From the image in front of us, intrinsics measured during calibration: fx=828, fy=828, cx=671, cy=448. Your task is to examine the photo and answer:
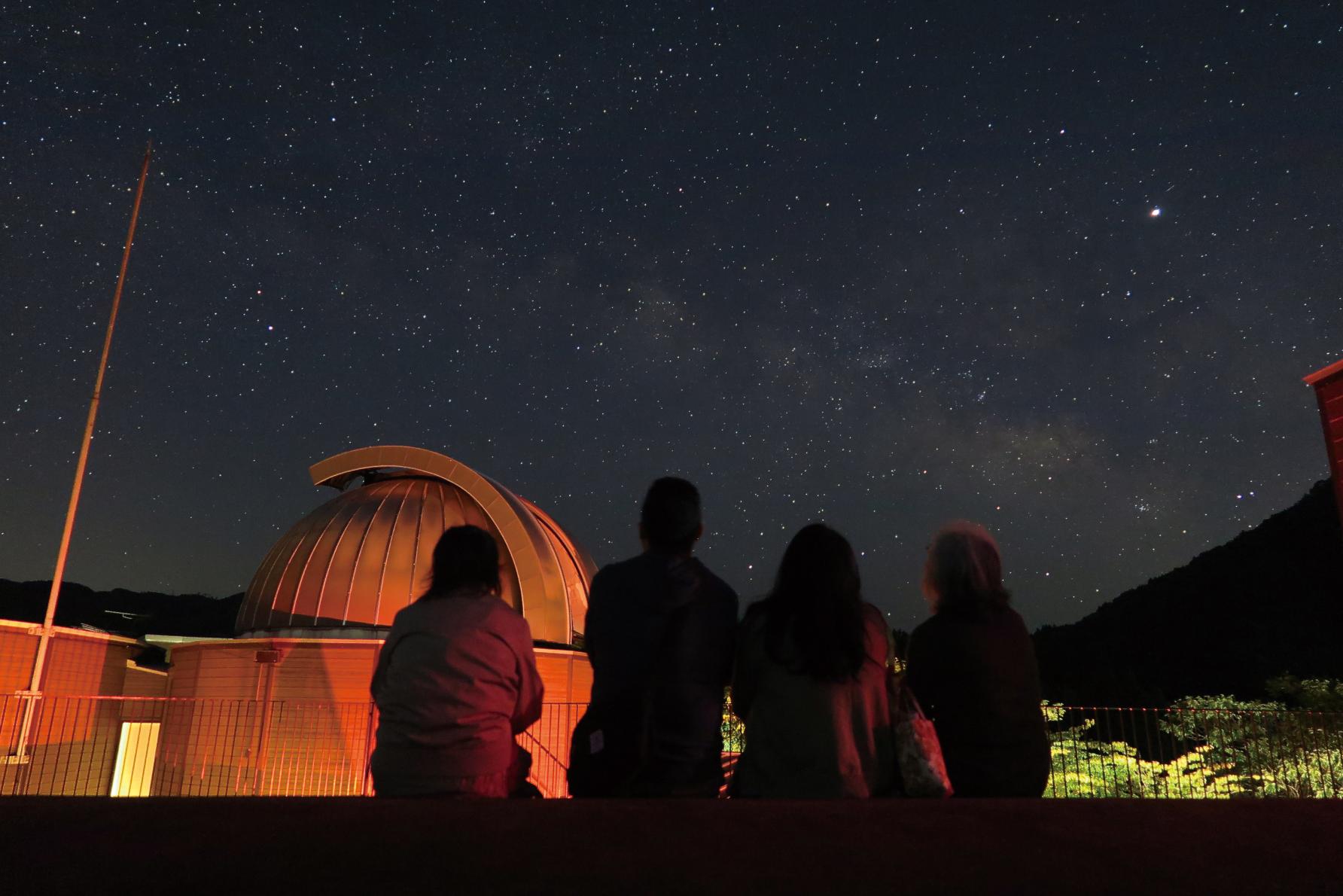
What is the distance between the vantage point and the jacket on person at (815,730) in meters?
2.96

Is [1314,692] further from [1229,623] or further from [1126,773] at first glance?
[1229,623]

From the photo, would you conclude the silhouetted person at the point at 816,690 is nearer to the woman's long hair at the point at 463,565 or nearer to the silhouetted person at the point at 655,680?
the silhouetted person at the point at 655,680

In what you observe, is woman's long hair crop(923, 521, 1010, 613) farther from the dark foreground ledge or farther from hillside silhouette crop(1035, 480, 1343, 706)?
hillside silhouette crop(1035, 480, 1343, 706)

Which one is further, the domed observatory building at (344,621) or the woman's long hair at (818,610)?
the domed observatory building at (344,621)

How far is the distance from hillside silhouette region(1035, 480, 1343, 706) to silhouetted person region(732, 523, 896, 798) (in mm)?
28016

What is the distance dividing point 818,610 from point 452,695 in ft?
4.54

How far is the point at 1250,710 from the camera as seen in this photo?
1196cm

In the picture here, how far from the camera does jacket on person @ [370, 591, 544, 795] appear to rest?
9.89 feet

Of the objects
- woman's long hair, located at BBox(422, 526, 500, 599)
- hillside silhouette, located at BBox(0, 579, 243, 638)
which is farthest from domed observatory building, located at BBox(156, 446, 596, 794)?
hillside silhouette, located at BBox(0, 579, 243, 638)

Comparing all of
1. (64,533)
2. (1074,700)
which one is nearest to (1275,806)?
(64,533)

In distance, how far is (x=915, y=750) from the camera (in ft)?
9.93

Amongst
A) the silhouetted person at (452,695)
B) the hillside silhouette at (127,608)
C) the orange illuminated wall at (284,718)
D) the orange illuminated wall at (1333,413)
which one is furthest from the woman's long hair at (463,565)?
the hillside silhouette at (127,608)

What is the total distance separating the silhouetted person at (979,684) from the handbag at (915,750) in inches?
9.2

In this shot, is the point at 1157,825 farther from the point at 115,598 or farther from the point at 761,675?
the point at 115,598
